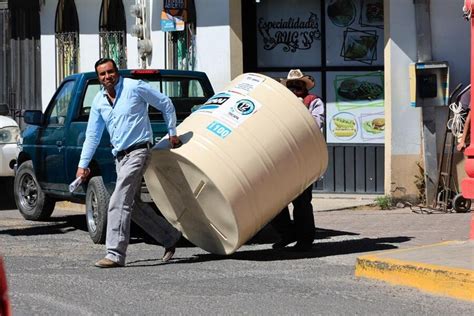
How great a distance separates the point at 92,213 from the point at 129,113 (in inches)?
81.2

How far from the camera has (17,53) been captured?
19.5m

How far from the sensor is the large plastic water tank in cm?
948

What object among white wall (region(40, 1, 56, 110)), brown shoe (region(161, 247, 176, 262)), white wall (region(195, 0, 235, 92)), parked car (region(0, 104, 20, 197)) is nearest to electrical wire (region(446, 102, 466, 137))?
white wall (region(195, 0, 235, 92))

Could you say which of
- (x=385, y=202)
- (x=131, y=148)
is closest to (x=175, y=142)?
(x=131, y=148)

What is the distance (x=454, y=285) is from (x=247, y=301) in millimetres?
1527

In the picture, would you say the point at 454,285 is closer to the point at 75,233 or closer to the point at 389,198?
the point at 75,233

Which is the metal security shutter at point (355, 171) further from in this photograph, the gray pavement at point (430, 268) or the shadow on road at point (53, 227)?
the gray pavement at point (430, 268)

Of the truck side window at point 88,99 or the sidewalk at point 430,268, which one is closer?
the sidewalk at point 430,268

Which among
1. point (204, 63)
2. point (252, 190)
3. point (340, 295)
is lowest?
point (340, 295)

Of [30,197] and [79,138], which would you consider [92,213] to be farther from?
[30,197]

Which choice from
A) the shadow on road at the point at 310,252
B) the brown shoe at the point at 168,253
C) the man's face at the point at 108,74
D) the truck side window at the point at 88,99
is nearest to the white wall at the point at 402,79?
the shadow on road at the point at 310,252

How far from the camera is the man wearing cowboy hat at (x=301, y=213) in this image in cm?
1056

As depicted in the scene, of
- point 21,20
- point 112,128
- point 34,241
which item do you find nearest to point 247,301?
point 112,128

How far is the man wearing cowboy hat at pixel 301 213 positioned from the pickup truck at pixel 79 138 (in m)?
1.39
